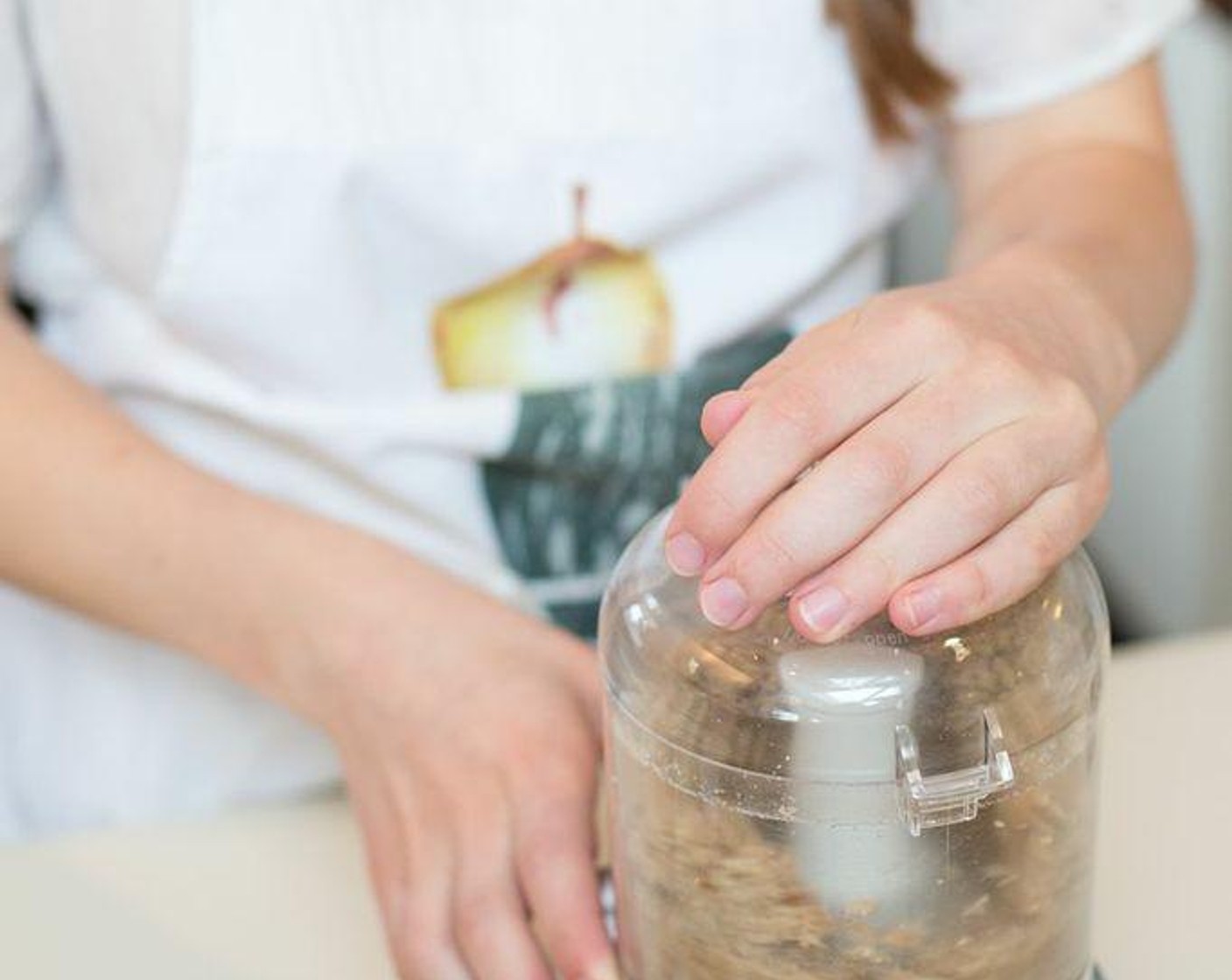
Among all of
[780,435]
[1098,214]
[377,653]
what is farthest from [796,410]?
[1098,214]

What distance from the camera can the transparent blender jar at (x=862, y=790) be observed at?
481mm

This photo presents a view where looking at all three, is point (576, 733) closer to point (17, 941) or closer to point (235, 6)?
point (17, 941)

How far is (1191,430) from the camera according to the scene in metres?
1.51

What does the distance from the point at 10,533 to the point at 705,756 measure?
0.35 meters

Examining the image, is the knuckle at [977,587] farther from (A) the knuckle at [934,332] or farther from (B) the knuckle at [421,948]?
(B) the knuckle at [421,948]

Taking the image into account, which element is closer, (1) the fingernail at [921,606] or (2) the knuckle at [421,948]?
(1) the fingernail at [921,606]

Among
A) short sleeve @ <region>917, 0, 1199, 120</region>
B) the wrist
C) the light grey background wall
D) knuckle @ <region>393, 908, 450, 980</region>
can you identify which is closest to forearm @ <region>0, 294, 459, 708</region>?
knuckle @ <region>393, 908, 450, 980</region>

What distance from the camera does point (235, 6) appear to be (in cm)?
74

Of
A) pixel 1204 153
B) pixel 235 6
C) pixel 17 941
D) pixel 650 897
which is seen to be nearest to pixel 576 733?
pixel 650 897

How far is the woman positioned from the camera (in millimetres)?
634

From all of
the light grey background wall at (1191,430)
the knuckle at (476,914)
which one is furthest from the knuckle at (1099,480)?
the light grey background wall at (1191,430)

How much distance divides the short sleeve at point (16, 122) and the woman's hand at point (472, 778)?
255mm

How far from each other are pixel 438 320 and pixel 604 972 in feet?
1.06

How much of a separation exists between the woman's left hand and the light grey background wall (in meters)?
0.88
